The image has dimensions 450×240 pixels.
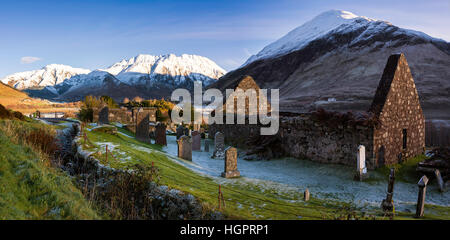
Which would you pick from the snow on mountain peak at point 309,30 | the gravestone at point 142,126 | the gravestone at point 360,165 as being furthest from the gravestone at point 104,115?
the snow on mountain peak at point 309,30

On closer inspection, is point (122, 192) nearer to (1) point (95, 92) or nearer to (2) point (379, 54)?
(2) point (379, 54)

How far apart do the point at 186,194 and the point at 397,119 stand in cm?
1150

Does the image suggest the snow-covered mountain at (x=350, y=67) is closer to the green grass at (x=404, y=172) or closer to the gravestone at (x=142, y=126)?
the green grass at (x=404, y=172)

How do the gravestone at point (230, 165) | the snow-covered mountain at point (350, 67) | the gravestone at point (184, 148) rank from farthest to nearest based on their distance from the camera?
the snow-covered mountain at point (350, 67) < the gravestone at point (184, 148) < the gravestone at point (230, 165)

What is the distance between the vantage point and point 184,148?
A: 15.3 meters

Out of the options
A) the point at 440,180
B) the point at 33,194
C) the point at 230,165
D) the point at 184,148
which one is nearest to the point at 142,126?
the point at 184,148

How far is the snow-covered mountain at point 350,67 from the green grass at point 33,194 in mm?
48531

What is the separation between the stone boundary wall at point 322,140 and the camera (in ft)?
41.2

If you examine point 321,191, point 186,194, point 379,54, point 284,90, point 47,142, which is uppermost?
point 379,54

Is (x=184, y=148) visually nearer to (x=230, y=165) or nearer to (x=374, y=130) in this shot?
(x=230, y=165)

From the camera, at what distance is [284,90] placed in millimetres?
100625

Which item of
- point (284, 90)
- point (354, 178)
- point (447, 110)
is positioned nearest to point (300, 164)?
point (354, 178)

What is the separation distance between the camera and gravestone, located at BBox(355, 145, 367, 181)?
11609 millimetres
